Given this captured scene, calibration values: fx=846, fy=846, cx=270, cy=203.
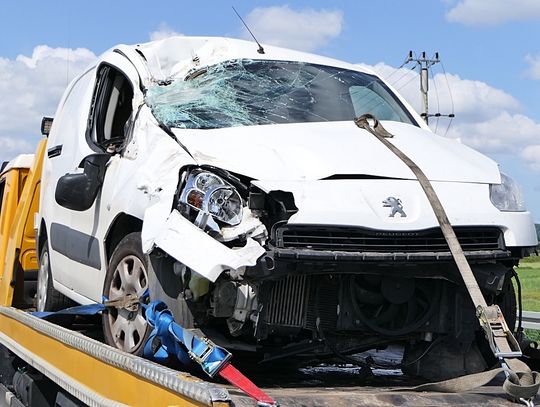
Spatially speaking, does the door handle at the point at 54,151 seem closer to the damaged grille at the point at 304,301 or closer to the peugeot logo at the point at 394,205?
the damaged grille at the point at 304,301

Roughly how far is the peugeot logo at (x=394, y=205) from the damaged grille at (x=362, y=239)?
92 mm

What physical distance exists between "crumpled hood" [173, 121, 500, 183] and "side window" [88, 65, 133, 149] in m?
1.43

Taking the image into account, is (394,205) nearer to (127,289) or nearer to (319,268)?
(319,268)

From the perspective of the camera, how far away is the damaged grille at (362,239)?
12.0ft

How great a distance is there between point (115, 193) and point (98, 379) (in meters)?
1.23

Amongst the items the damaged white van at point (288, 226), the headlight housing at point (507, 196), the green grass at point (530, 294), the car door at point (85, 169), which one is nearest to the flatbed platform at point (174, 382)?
the damaged white van at point (288, 226)

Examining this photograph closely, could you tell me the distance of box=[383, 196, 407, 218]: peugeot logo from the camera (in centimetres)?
380

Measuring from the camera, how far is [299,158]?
400cm

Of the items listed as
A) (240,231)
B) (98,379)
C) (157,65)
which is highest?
(157,65)

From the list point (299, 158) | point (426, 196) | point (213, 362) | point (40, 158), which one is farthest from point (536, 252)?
point (40, 158)

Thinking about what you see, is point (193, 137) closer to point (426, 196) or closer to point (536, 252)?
point (426, 196)

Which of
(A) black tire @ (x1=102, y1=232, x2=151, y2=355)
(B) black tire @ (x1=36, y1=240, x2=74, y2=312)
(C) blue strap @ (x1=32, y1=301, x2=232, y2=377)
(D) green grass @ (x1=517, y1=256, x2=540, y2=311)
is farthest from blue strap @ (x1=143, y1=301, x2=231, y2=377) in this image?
(B) black tire @ (x1=36, y1=240, x2=74, y2=312)

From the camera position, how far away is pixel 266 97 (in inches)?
194

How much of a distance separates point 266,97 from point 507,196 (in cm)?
150
